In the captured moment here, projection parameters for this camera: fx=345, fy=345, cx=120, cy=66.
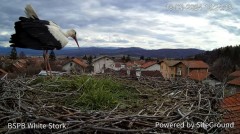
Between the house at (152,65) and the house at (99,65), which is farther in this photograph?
the house at (152,65)

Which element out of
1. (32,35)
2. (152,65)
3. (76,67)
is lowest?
(152,65)

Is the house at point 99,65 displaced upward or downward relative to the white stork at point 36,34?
downward

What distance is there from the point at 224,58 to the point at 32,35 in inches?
2494

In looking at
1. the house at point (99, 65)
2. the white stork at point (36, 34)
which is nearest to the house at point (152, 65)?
the house at point (99, 65)

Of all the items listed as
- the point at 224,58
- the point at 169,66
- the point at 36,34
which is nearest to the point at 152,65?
the point at 169,66

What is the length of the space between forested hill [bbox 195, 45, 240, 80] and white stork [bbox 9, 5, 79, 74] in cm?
5217

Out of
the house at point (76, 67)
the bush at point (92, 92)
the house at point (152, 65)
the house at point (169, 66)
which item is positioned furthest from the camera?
the house at point (152, 65)

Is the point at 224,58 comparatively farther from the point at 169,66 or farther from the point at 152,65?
the point at 169,66

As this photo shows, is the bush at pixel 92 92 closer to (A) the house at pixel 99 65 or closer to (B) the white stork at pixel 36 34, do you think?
(B) the white stork at pixel 36 34

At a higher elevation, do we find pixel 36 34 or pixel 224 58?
pixel 36 34

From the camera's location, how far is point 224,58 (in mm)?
65000

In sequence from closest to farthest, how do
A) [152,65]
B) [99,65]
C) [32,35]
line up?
[32,35]
[99,65]
[152,65]

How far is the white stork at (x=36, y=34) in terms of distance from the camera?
5223mm

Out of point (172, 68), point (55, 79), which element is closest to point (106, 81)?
point (55, 79)
